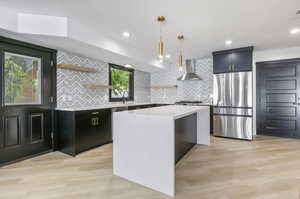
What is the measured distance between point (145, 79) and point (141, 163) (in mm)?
4349

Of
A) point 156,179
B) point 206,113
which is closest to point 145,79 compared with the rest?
point 206,113

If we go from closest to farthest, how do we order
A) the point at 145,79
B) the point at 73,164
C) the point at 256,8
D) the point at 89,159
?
the point at 256,8, the point at 73,164, the point at 89,159, the point at 145,79

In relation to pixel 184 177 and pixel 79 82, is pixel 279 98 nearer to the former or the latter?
pixel 184 177

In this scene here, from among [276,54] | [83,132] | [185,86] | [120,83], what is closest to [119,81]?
[120,83]

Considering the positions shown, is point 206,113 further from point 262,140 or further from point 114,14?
point 114,14

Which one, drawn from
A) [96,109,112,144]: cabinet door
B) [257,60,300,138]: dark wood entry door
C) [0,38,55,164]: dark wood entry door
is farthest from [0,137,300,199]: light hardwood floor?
[257,60,300,138]: dark wood entry door

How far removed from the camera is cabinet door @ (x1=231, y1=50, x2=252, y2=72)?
3988 millimetres

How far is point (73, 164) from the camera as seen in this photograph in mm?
2633

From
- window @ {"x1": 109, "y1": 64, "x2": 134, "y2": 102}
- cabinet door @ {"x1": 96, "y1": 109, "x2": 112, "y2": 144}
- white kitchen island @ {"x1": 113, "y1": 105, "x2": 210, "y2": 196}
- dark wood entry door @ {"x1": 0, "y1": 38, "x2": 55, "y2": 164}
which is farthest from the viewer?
window @ {"x1": 109, "y1": 64, "x2": 134, "y2": 102}

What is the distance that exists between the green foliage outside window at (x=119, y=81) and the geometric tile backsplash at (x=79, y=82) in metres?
0.35

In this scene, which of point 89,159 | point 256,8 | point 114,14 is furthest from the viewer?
point 89,159

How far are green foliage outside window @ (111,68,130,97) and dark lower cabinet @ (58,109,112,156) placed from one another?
4.12ft

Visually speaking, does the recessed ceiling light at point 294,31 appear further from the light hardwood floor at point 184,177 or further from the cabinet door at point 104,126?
the cabinet door at point 104,126

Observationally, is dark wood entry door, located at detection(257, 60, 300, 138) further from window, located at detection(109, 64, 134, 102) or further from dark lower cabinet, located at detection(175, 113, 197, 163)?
window, located at detection(109, 64, 134, 102)
